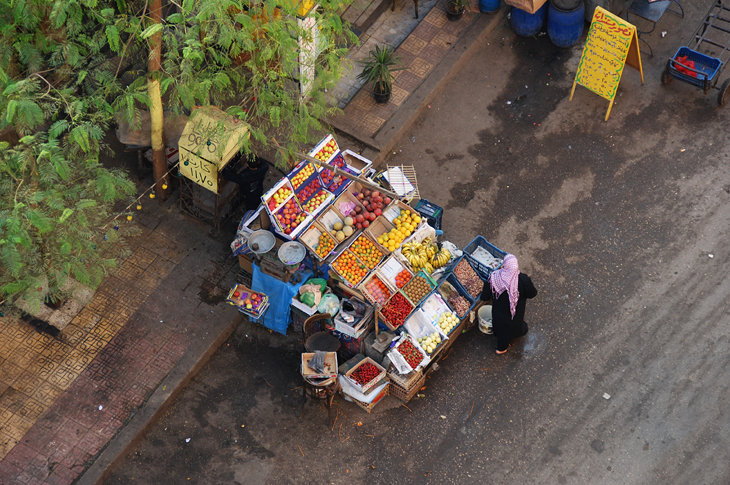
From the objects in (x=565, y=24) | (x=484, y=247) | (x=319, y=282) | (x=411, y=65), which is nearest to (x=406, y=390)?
(x=319, y=282)

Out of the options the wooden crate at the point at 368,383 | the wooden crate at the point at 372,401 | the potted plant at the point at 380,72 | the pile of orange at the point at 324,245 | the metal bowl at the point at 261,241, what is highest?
the potted plant at the point at 380,72

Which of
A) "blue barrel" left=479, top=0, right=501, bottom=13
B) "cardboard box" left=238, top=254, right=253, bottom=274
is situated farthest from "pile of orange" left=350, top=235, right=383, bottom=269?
"blue barrel" left=479, top=0, right=501, bottom=13

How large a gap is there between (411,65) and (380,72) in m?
1.27

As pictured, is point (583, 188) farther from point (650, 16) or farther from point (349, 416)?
point (349, 416)

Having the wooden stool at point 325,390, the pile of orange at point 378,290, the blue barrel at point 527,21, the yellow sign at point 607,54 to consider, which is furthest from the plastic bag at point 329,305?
the blue barrel at point 527,21

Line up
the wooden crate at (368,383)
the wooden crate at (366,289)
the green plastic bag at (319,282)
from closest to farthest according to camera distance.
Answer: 1. the wooden crate at (368,383)
2. the wooden crate at (366,289)
3. the green plastic bag at (319,282)

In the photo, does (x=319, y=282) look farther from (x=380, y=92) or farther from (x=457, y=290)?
(x=380, y=92)

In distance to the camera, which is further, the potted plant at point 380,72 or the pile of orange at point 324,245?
the potted plant at point 380,72

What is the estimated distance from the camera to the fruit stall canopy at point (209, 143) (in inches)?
454

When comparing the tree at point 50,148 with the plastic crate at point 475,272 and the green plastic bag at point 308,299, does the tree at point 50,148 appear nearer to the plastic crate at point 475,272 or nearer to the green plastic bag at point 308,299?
the green plastic bag at point 308,299

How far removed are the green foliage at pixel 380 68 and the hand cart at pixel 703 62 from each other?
→ 17.0ft

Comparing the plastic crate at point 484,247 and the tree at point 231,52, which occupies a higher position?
the tree at point 231,52

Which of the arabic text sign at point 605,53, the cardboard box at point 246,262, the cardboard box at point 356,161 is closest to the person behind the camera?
the cardboard box at point 246,262

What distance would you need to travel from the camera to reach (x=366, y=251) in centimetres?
1162
